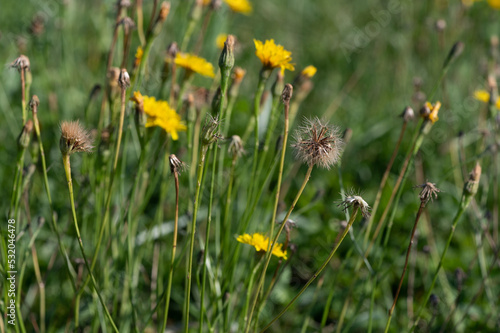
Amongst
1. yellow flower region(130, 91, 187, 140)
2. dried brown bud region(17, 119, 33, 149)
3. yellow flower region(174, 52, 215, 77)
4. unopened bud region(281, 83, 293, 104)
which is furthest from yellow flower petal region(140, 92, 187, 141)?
unopened bud region(281, 83, 293, 104)

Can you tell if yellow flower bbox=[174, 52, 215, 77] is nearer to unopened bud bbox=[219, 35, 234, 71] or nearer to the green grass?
the green grass

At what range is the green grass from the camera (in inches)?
50.2

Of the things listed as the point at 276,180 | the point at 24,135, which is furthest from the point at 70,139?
the point at 276,180

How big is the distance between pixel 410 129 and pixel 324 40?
3.59 ft

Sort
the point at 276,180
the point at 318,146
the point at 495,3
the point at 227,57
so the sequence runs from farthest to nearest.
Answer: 1. the point at 495,3
2. the point at 276,180
3. the point at 227,57
4. the point at 318,146

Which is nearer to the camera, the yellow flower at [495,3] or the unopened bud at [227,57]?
the unopened bud at [227,57]

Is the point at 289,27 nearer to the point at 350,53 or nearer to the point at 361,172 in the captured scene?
the point at 350,53

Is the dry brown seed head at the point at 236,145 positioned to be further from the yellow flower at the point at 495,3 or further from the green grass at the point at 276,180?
the yellow flower at the point at 495,3

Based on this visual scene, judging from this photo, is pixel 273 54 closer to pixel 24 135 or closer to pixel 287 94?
pixel 287 94

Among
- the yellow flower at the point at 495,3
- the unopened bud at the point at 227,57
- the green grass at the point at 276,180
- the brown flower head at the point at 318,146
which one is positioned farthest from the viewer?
the yellow flower at the point at 495,3

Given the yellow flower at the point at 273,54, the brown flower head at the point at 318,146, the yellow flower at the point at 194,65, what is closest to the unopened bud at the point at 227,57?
the yellow flower at the point at 273,54

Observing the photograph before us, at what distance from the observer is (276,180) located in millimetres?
2051

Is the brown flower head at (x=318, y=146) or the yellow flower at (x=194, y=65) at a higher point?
the yellow flower at (x=194, y=65)

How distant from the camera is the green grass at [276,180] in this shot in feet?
4.18
